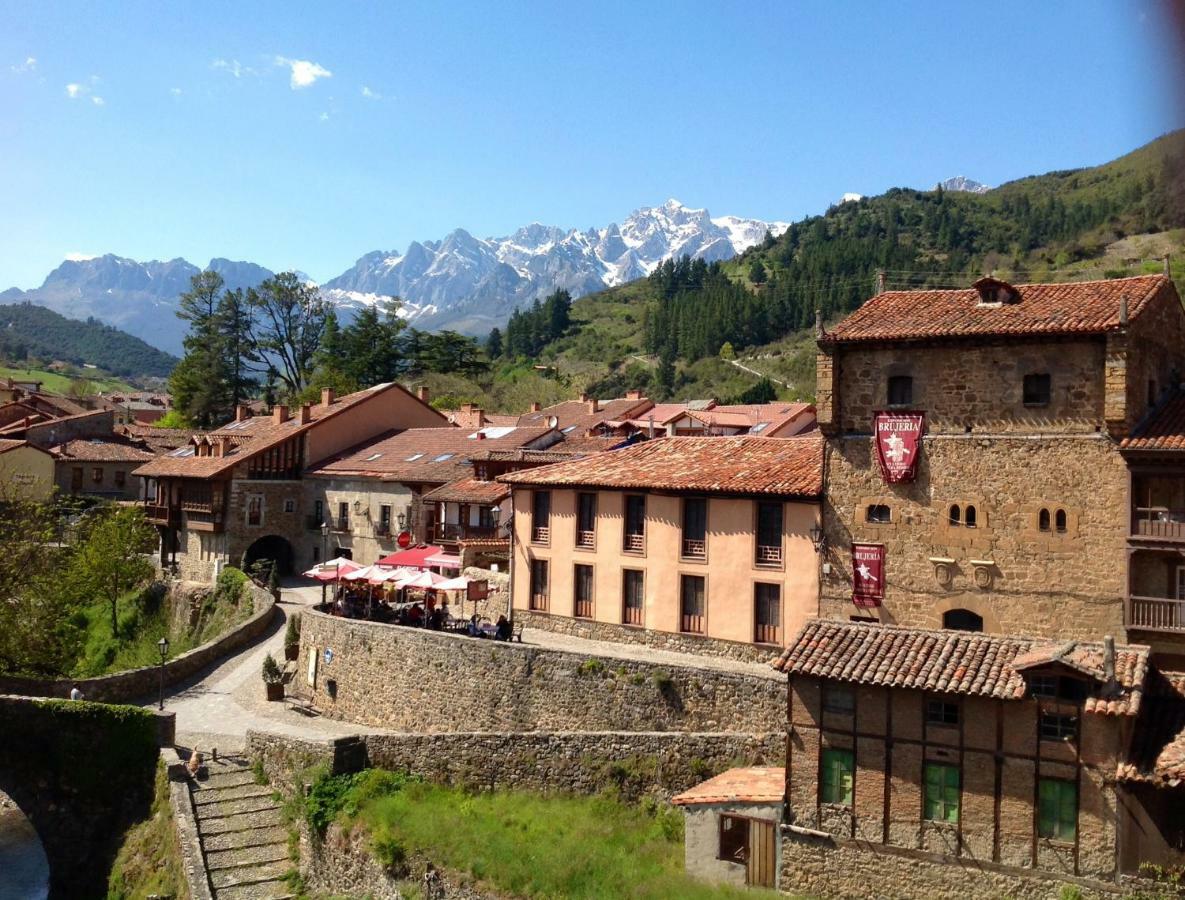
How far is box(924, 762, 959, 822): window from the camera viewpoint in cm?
1809

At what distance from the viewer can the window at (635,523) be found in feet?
98.2

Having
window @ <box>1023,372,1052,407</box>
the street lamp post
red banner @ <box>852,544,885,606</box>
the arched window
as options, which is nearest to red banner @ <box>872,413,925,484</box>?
red banner @ <box>852,544,885,606</box>

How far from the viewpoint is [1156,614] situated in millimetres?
22688

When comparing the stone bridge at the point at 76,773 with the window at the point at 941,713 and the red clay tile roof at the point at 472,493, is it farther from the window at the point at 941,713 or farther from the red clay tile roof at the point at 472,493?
the window at the point at 941,713

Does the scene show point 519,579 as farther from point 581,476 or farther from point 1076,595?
point 1076,595

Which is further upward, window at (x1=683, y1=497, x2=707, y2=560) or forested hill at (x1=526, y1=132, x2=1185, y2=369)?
forested hill at (x1=526, y1=132, x2=1185, y2=369)

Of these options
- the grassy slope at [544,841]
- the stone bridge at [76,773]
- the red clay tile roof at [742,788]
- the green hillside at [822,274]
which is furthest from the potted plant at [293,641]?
the green hillside at [822,274]

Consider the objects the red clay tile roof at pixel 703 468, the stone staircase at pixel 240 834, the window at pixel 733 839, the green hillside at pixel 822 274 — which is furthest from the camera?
the green hillside at pixel 822 274

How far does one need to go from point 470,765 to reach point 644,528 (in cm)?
831

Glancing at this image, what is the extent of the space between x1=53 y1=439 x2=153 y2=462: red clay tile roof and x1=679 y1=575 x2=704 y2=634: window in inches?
1738

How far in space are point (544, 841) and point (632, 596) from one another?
30.7 feet

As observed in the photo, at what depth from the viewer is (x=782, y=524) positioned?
27.5 m

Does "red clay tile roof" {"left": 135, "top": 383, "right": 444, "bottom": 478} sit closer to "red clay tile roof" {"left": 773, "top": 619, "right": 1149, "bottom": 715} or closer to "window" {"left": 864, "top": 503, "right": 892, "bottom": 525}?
"window" {"left": 864, "top": 503, "right": 892, "bottom": 525}

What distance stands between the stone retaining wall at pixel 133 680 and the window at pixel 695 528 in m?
16.7
